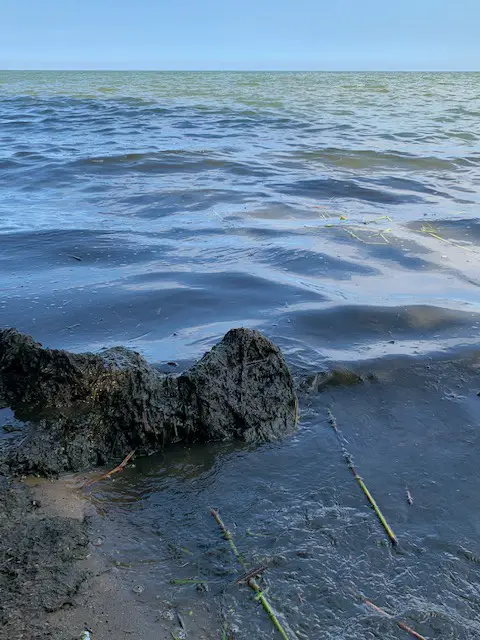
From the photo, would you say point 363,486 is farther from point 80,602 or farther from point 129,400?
point 80,602

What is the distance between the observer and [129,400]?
128 inches

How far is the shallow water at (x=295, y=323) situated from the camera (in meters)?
2.52

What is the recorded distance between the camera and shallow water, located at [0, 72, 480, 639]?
2.52m

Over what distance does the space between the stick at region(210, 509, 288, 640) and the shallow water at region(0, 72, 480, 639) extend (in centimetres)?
4

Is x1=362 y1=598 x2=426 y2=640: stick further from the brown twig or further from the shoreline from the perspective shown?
the shoreline

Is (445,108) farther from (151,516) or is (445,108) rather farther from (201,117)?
(151,516)

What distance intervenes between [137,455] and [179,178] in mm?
8550

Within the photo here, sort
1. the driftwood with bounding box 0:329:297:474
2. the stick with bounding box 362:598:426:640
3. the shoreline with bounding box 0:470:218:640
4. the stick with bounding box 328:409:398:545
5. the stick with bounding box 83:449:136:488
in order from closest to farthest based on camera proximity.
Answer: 1. the shoreline with bounding box 0:470:218:640
2. the stick with bounding box 362:598:426:640
3. the stick with bounding box 328:409:398:545
4. the stick with bounding box 83:449:136:488
5. the driftwood with bounding box 0:329:297:474

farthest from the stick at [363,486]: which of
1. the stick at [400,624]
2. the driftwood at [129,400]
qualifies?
the stick at [400,624]

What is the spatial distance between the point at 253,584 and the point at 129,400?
1.20 m

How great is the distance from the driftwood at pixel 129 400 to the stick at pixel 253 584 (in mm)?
638

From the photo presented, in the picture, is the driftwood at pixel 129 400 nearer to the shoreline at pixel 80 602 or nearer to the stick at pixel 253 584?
the shoreline at pixel 80 602

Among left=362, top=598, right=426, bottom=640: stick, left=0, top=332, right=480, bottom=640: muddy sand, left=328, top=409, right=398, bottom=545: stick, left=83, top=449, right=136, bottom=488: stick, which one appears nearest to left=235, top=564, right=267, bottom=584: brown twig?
left=0, top=332, right=480, bottom=640: muddy sand

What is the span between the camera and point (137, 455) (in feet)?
10.6
